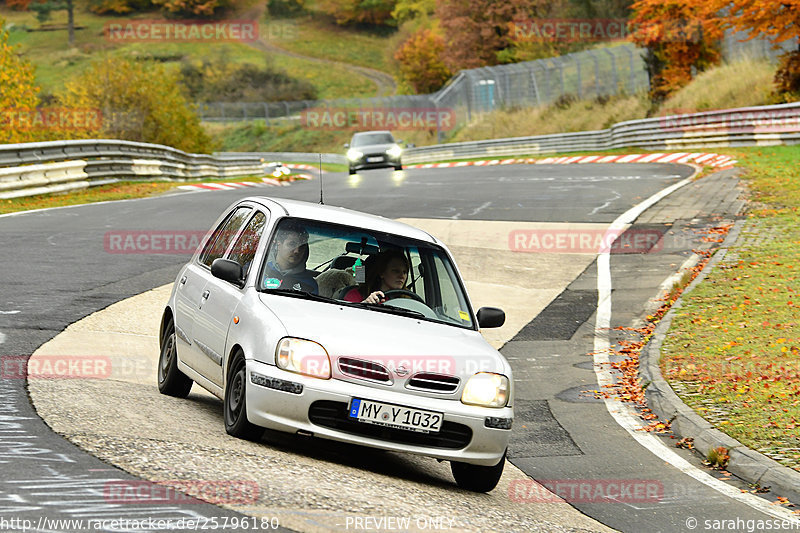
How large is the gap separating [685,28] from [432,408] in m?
44.0

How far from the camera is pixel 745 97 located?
42.2 meters

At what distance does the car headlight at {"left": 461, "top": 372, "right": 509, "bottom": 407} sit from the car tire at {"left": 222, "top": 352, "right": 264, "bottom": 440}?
1.35 m

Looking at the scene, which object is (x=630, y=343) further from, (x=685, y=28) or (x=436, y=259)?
(x=685, y=28)

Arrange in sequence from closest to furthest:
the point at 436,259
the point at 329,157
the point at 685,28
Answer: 1. the point at 436,259
2. the point at 685,28
3. the point at 329,157

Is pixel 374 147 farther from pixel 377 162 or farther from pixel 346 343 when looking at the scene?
pixel 346 343

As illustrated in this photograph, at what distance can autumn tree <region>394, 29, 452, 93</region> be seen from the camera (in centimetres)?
9100

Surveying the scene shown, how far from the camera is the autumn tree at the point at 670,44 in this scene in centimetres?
4694

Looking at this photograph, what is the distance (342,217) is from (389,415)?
2.00 metres

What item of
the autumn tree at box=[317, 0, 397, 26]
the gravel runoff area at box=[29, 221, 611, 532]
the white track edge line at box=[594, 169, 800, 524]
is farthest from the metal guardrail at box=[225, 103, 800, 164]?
the autumn tree at box=[317, 0, 397, 26]

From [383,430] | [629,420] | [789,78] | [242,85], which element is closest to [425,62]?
[242,85]

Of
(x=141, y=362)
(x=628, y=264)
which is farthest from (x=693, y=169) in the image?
(x=141, y=362)

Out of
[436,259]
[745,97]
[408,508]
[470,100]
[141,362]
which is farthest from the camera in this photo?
[470,100]

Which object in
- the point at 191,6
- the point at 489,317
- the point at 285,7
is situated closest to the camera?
the point at 489,317

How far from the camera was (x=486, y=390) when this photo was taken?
284 inches
